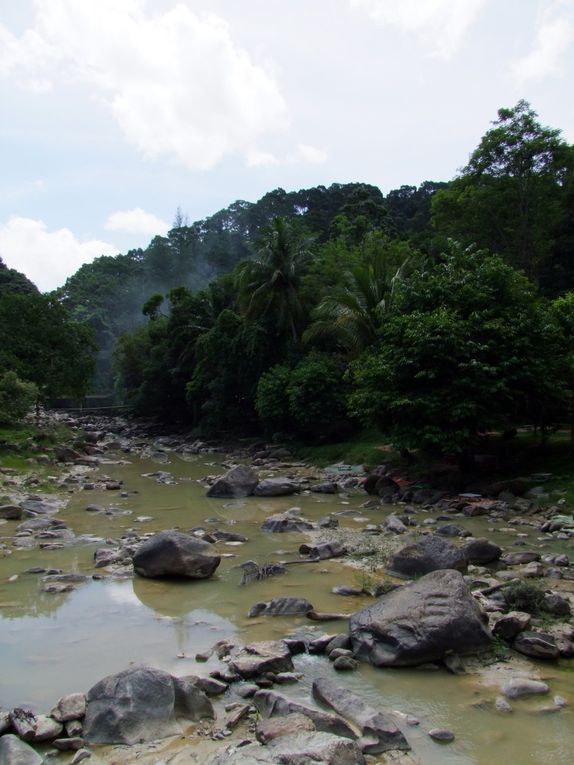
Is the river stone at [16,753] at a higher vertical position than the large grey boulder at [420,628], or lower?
lower

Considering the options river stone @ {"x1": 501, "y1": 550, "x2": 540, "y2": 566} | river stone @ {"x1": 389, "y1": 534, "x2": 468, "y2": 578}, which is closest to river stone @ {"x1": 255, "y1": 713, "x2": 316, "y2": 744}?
river stone @ {"x1": 389, "y1": 534, "x2": 468, "y2": 578}

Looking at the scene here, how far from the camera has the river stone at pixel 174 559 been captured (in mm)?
10648

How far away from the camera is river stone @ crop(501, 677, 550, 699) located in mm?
6367

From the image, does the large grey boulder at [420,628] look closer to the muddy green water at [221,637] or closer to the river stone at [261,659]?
the muddy green water at [221,637]

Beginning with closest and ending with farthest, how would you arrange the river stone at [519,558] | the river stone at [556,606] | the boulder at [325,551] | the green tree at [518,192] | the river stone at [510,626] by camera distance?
the river stone at [510,626] → the river stone at [556,606] → the river stone at [519,558] → the boulder at [325,551] → the green tree at [518,192]

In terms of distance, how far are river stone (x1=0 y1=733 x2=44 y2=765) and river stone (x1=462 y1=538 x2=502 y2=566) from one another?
7697mm

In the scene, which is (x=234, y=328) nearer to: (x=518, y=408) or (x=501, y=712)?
(x=518, y=408)

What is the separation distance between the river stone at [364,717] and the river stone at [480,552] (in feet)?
17.7

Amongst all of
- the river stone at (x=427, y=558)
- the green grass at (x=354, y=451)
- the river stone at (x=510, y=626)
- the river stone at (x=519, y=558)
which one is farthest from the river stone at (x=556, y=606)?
the green grass at (x=354, y=451)

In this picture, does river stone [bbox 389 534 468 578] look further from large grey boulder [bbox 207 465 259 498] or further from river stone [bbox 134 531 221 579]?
large grey boulder [bbox 207 465 259 498]

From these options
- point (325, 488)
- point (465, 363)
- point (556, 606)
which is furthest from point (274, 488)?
point (556, 606)

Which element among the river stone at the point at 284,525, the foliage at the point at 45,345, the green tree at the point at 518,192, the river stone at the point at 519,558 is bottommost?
the river stone at the point at 284,525

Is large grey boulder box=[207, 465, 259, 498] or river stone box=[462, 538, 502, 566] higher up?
river stone box=[462, 538, 502, 566]

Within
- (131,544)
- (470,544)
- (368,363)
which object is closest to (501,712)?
(470,544)
